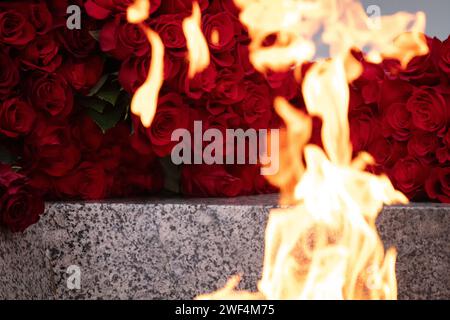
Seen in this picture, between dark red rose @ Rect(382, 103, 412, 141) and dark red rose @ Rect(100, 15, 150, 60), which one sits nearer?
dark red rose @ Rect(100, 15, 150, 60)

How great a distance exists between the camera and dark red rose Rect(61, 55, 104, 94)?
1.50 meters

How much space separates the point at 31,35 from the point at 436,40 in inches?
37.0

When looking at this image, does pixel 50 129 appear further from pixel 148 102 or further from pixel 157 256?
pixel 157 256

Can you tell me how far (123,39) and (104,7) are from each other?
0.09 m

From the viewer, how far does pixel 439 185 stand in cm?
158

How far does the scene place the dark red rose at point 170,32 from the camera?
58.5 inches

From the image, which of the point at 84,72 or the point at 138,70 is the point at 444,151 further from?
the point at 84,72

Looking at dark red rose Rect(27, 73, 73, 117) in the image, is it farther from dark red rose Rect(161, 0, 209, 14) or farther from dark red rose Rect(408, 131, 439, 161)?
dark red rose Rect(408, 131, 439, 161)

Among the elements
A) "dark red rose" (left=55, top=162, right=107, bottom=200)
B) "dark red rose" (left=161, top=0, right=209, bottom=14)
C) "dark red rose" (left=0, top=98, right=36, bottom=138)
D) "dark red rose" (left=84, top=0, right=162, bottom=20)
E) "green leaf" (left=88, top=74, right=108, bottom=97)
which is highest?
"dark red rose" (left=161, top=0, right=209, bottom=14)

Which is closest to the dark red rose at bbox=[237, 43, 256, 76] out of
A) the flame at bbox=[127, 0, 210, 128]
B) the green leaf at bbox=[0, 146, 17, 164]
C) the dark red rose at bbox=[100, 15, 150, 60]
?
the flame at bbox=[127, 0, 210, 128]

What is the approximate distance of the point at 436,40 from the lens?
1.63 metres

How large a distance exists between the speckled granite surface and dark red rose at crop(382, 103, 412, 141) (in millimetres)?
198

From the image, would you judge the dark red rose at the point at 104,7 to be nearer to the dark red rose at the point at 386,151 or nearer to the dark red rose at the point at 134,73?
the dark red rose at the point at 134,73
